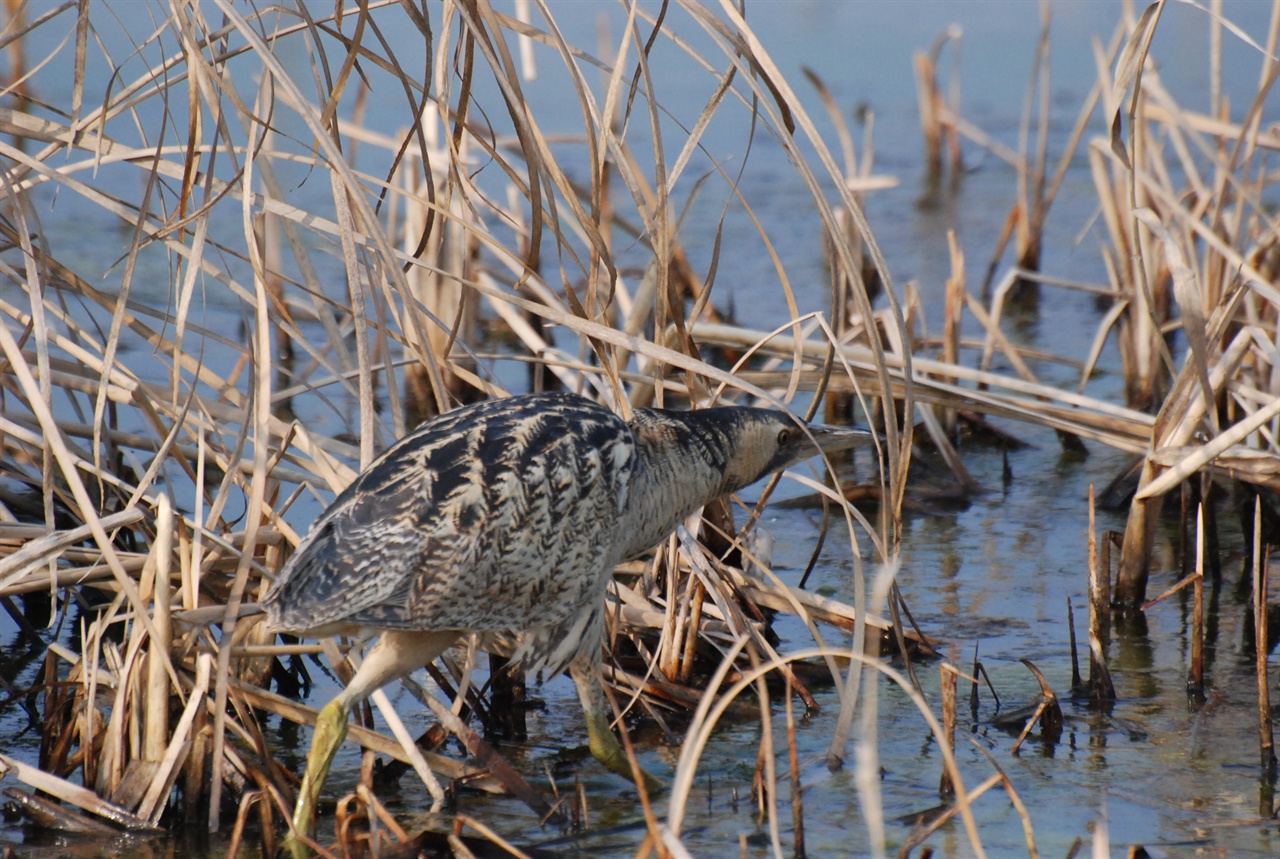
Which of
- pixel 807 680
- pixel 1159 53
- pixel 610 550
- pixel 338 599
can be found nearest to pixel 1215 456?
pixel 807 680

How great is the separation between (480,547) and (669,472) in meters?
0.58

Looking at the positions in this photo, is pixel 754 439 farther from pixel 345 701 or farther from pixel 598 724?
pixel 345 701

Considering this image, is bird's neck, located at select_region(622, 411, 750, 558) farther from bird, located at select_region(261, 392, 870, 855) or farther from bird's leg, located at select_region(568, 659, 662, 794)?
bird's leg, located at select_region(568, 659, 662, 794)

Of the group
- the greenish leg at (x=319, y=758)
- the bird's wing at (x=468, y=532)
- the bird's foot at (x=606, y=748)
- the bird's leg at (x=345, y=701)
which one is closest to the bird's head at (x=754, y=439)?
the bird's wing at (x=468, y=532)

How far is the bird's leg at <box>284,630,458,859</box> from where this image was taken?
2.71m

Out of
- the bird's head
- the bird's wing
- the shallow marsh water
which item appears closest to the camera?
the bird's wing

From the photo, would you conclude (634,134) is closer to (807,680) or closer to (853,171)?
(853,171)

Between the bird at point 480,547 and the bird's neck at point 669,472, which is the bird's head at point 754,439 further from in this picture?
the bird at point 480,547

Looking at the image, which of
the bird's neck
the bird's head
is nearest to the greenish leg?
the bird's neck

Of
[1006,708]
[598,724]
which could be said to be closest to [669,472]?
[598,724]

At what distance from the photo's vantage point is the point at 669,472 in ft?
10.3

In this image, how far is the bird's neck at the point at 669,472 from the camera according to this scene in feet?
10.0

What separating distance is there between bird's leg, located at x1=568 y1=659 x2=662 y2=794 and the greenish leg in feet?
1.72

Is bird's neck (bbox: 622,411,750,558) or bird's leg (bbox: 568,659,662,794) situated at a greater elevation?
bird's neck (bbox: 622,411,750,558)
